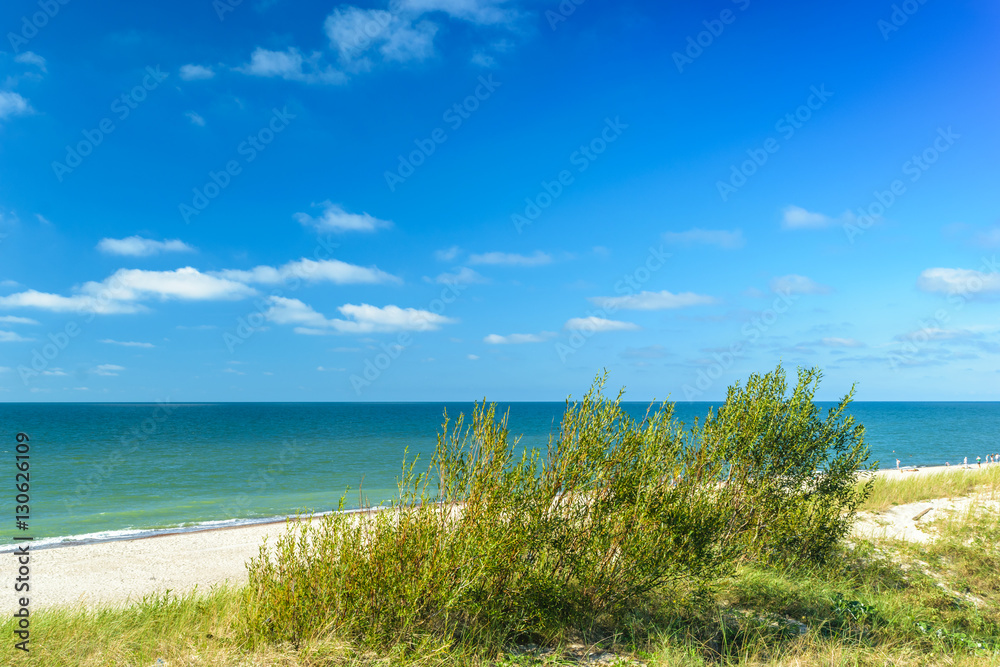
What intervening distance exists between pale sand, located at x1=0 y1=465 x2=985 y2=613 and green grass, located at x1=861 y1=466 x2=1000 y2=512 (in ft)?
1.69

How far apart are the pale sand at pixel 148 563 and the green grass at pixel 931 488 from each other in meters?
0.52

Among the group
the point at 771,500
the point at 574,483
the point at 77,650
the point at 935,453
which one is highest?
the point at 574,483

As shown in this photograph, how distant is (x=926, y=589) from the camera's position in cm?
937

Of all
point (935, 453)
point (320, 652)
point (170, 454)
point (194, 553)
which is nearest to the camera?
point (320, 652)

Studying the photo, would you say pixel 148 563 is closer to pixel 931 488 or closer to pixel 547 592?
pixel 547 592

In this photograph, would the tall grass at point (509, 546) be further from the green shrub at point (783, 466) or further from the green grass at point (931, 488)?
the green grass at point (931, 488)

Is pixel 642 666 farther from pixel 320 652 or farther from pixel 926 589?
pixel 926 589

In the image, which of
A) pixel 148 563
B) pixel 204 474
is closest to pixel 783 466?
pixel 148 563

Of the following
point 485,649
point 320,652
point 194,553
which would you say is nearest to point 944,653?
point 485,649

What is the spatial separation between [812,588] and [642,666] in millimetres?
3980

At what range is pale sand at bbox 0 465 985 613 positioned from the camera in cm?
1266

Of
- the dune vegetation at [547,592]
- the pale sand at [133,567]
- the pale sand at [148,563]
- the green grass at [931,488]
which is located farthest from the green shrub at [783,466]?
the pale sand at [133,567]

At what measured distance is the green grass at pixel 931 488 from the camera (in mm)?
16766

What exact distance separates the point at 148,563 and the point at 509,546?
13637 mm
